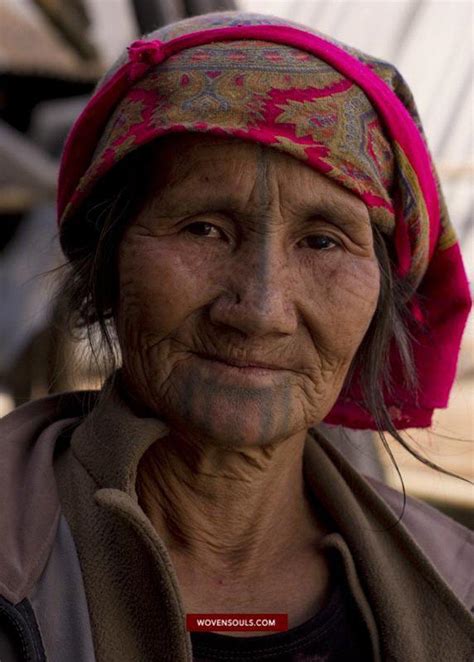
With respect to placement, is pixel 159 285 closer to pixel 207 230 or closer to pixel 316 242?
pixel 207 230

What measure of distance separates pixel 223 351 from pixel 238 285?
0.12 meters

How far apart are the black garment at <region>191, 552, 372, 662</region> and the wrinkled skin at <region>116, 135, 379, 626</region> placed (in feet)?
0.15

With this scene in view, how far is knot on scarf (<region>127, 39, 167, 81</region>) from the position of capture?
5.78 feet

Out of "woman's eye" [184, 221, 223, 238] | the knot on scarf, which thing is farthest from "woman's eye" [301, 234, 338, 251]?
the knot on scarf

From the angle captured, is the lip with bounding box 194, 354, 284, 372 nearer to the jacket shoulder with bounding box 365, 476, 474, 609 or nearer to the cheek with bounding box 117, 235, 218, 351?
the cheek with bounding box 117, 235, 218, 351

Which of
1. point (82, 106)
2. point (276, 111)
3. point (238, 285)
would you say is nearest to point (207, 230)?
point (238, 285)

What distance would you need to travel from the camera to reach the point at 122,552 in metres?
1.63

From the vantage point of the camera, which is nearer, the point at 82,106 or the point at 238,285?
the point at 238,285

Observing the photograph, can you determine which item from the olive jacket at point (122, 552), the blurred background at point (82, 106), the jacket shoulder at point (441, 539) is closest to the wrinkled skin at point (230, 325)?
the olive jacket at point (122, 552)

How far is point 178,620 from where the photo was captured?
1554 millimetres

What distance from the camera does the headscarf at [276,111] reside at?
5.57 feet

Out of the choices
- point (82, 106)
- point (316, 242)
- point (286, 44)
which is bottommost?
point (316, 242)

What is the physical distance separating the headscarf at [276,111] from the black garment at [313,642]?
0.67m

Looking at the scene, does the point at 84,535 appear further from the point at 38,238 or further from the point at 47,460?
the point at 38,238
